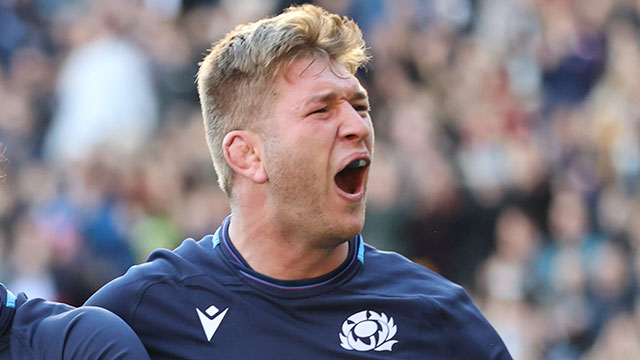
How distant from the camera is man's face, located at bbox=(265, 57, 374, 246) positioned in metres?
3.12

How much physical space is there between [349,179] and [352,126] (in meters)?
0.22

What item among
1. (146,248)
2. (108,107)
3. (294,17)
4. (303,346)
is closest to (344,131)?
(294,17)

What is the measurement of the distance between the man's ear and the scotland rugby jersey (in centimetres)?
25

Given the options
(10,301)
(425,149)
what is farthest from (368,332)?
(425,149)

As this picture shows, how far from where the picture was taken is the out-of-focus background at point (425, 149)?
7477mm

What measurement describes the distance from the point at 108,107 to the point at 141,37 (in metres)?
0.85

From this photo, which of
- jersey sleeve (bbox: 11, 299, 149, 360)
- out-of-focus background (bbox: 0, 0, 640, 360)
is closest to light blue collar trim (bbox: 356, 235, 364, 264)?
jersey sleeve (bbox: 11, 299, 149, 360)

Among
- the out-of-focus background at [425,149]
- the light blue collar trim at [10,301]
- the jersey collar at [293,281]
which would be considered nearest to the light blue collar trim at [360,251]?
the jersey collar at [293,281]

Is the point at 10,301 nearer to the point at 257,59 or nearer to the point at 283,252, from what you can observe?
the point at 283,252

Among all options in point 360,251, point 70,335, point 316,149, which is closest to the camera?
point 70,335

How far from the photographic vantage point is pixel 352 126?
3127mm

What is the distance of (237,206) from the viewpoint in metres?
3.33

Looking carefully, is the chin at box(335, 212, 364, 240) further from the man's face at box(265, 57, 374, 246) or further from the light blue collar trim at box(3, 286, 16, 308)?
the light blue collar trim at box(3, 286, 16, 308)

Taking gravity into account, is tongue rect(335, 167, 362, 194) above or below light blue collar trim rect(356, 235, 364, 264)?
above
